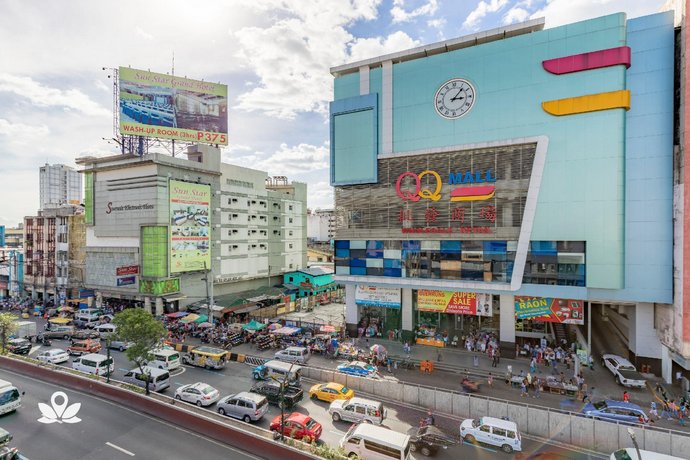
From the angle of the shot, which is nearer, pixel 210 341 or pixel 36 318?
pixel 210 341

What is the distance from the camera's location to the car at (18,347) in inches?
1340

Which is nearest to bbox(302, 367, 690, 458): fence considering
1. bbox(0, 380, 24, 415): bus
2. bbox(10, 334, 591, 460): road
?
bbox(10, 334, 591, 460): road

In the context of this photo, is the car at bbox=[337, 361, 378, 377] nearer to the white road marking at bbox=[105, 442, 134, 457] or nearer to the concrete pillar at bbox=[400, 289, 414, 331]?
the concrete pillar at bbox=[400, 289, 414, 331]

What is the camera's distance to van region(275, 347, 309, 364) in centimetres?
3184

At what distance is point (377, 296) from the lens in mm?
39406

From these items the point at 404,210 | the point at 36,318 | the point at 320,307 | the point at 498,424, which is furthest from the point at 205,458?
the point at 36,318

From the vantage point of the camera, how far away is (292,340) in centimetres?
3781

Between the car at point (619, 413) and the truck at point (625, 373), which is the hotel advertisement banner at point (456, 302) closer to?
the truck at point (625, 373)

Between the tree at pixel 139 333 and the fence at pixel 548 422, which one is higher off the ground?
the tree at pixel 139 333

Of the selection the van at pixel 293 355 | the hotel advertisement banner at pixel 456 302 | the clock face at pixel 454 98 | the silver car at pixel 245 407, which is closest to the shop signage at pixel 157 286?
the van at pixel 293 355

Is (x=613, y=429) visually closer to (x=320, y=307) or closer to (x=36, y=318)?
(x=320, y=307)

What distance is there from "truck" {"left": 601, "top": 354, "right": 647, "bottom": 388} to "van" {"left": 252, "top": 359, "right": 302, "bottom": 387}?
24176 millimetres

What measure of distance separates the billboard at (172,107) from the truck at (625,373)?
2144 inches

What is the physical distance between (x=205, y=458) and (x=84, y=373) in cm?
1571
